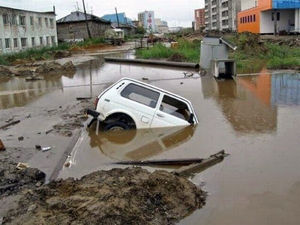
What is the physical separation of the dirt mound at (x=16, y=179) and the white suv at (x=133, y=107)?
10.4 ft

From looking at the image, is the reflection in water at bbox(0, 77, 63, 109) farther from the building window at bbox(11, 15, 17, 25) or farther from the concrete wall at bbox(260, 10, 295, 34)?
the concrete wall at bbox(260, 10, 295, 34)

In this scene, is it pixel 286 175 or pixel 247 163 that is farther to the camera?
pixel 247 163

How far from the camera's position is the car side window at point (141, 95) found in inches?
443

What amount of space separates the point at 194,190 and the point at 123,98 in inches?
187

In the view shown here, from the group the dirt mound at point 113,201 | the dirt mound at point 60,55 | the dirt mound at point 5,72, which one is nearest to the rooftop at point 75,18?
the dirt mound at point 60,55

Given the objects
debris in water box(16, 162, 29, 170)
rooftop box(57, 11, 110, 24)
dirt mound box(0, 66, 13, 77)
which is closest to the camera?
debris in water box(16, 162, 29, 170)

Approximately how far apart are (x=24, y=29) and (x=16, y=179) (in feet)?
153

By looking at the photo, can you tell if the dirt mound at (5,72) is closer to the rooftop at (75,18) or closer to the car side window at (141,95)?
the car side window at (141,95)

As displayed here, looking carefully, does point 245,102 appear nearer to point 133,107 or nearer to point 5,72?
point 133,107

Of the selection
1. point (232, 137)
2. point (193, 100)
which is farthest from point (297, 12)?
point (232, 137)

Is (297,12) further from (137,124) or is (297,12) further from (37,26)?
(137,124)

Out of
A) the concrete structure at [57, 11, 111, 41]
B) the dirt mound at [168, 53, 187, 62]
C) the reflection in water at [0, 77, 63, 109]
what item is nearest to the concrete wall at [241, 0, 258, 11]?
the concrete structure at [57, 11, 111, 41]

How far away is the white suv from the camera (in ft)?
36.6

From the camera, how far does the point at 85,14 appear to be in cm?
7388
